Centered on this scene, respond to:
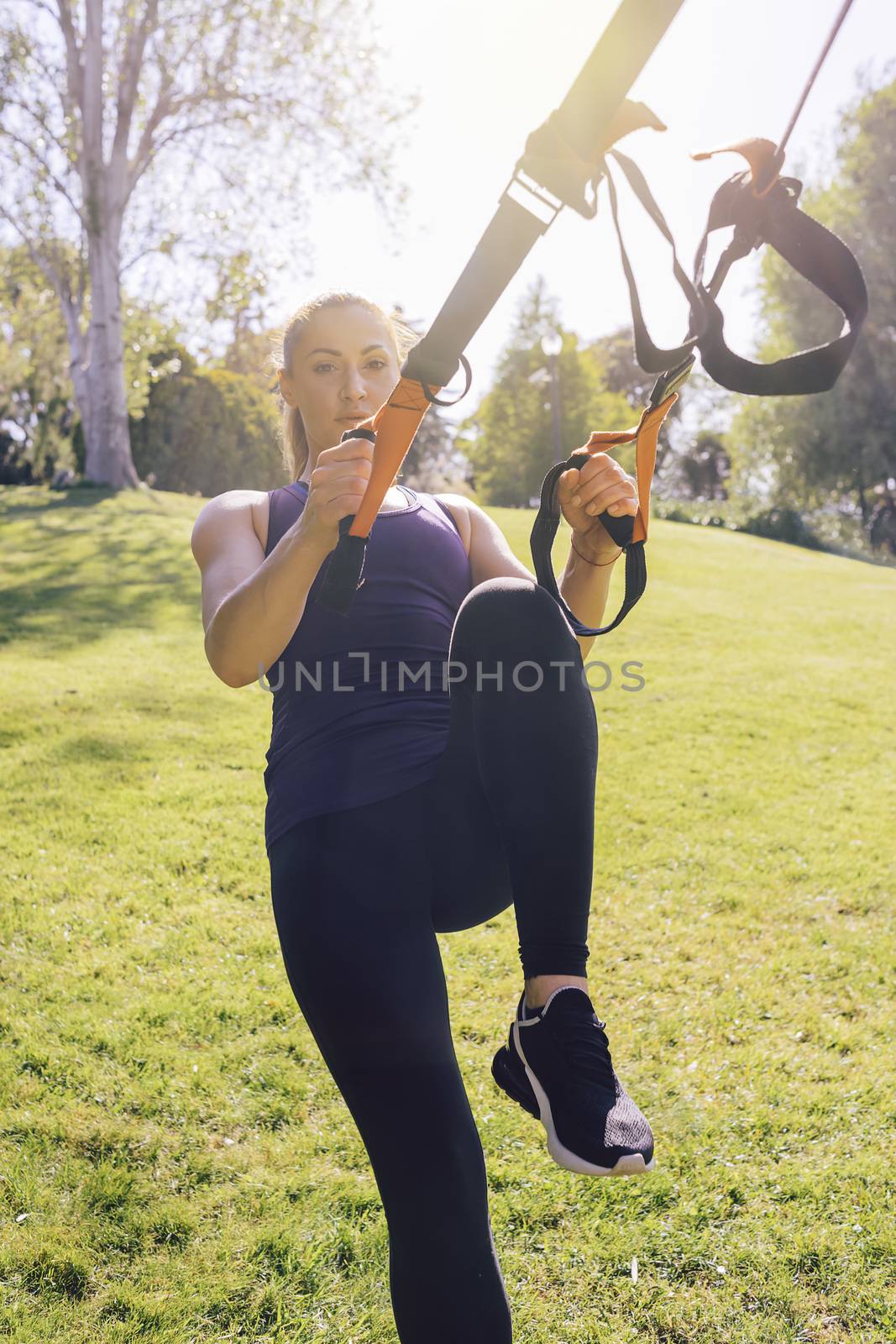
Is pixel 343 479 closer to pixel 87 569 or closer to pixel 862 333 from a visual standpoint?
pixel 87 569

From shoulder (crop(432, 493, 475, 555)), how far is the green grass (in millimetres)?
1727

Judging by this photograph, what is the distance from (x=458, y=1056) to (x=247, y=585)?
196 cm

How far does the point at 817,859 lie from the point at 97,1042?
3435 mm

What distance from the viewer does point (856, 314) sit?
1.75m

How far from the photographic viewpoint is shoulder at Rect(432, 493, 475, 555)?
2539 mm

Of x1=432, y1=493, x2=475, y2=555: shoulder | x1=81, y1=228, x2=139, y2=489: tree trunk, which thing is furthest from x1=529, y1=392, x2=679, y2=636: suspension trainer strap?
x1=81, y1=228, x2=139, y2=489: tree trunk

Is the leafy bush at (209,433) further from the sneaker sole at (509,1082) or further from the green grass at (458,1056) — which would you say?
the sneaker sole at (509,1082)

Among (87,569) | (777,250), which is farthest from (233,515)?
(87,569)

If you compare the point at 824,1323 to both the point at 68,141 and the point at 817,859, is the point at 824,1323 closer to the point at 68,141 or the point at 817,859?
the point at 817,859

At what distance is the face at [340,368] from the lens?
2393 millimetres

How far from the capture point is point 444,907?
1.86 metres

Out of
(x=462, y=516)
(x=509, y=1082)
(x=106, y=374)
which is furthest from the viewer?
(x=106, y=374)

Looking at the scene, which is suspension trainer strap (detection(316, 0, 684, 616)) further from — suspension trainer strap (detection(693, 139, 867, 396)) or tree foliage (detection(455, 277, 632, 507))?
tree foliage (detection(455, 277, 632, 507))

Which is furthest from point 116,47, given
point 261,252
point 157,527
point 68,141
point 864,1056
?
point 864,1056
